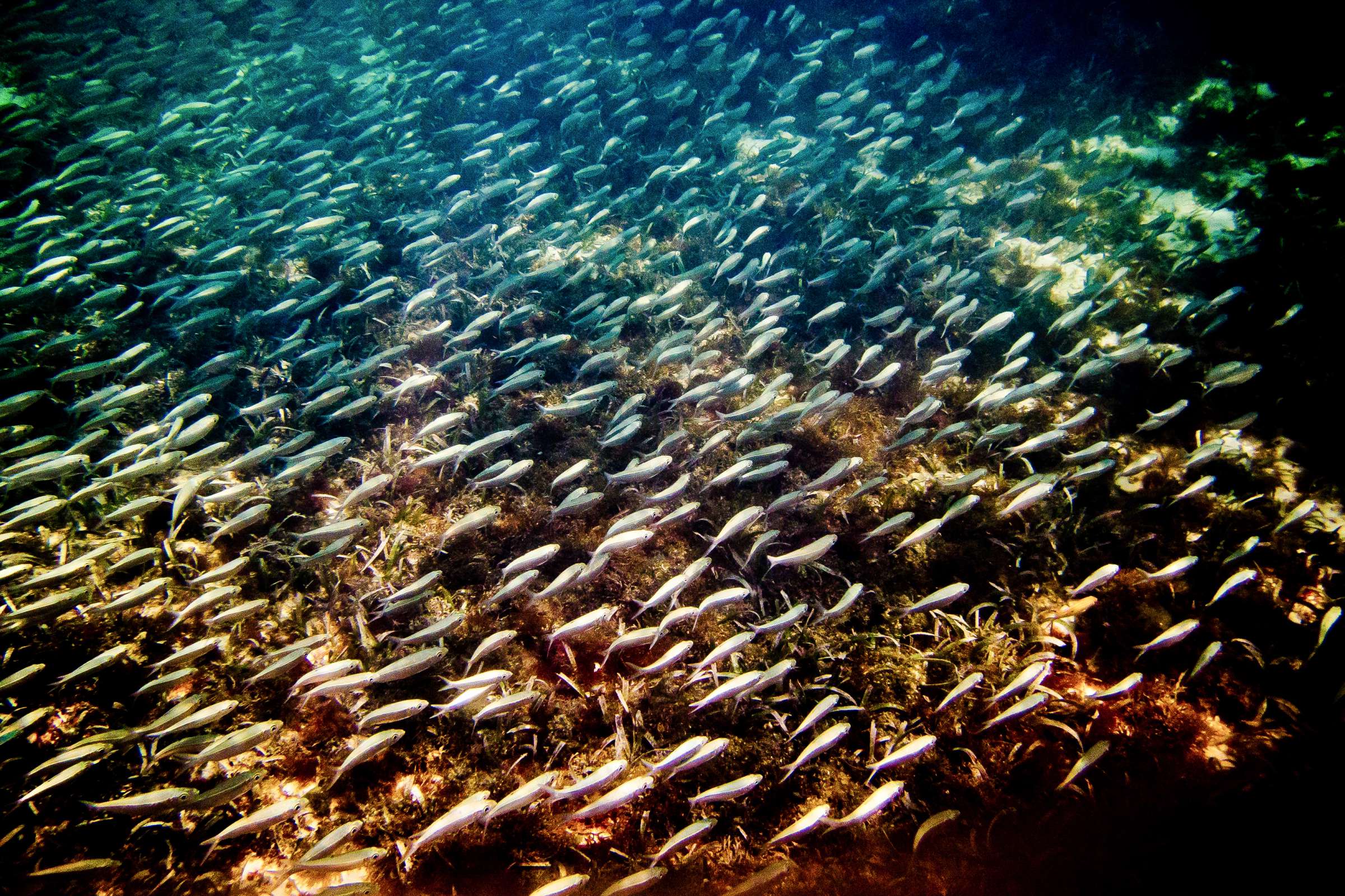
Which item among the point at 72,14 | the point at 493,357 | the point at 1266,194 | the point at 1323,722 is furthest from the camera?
the point at 72,14

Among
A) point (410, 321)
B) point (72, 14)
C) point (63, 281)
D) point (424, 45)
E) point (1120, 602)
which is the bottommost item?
point (1120, 602)

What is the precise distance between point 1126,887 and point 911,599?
1.99m

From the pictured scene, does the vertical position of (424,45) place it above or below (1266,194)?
above

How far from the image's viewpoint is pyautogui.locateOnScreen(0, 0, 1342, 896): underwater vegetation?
3.14m

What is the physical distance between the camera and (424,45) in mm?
13992

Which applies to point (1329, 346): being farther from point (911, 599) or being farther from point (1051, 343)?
point (911, 599)

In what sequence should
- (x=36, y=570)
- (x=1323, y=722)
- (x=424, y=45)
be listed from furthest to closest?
(x=424, y=45) → (x=36, y=570) → (x=1323, y=722)

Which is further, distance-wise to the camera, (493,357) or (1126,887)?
(493,357)

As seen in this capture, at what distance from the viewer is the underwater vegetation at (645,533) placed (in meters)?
3.14

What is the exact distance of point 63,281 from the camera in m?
6.72

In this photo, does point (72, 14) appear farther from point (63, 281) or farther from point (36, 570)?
point (36, 570)

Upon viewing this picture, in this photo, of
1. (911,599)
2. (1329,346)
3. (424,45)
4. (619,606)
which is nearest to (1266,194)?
(1329,346)

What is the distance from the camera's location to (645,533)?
3582mm

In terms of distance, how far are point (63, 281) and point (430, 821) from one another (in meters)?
9.07
